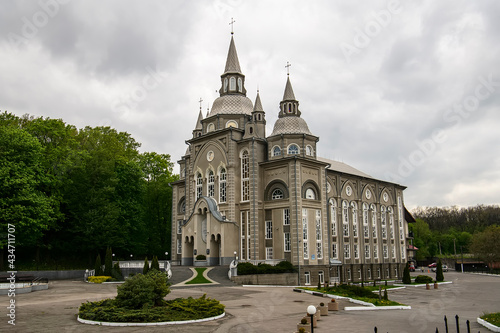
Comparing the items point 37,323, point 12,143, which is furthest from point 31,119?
point 37,323

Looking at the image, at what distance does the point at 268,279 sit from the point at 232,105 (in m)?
22.0

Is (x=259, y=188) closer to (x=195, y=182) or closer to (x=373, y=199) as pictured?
(x=195, y=182)

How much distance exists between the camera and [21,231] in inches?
1594

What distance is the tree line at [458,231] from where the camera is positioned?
7462 centimetres

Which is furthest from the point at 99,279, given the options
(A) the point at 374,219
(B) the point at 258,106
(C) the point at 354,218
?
(A) the point at 374,219

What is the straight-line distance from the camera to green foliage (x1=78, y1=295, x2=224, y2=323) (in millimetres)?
16734

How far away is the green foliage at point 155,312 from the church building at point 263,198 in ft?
79.5

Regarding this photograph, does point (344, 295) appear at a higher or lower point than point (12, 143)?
lower

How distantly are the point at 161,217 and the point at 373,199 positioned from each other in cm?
3055

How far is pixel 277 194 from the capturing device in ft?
153

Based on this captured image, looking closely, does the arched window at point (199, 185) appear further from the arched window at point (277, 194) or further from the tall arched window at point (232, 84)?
the tall arched window at point (232, 84)

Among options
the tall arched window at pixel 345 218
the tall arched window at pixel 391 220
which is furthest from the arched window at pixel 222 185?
the tall arched window at pixel 391 220

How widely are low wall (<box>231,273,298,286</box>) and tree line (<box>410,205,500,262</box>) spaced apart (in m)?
47.7

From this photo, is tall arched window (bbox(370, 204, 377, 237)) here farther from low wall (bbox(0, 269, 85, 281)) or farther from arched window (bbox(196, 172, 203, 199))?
low wall (bbox(0, 269, 85, 281))
